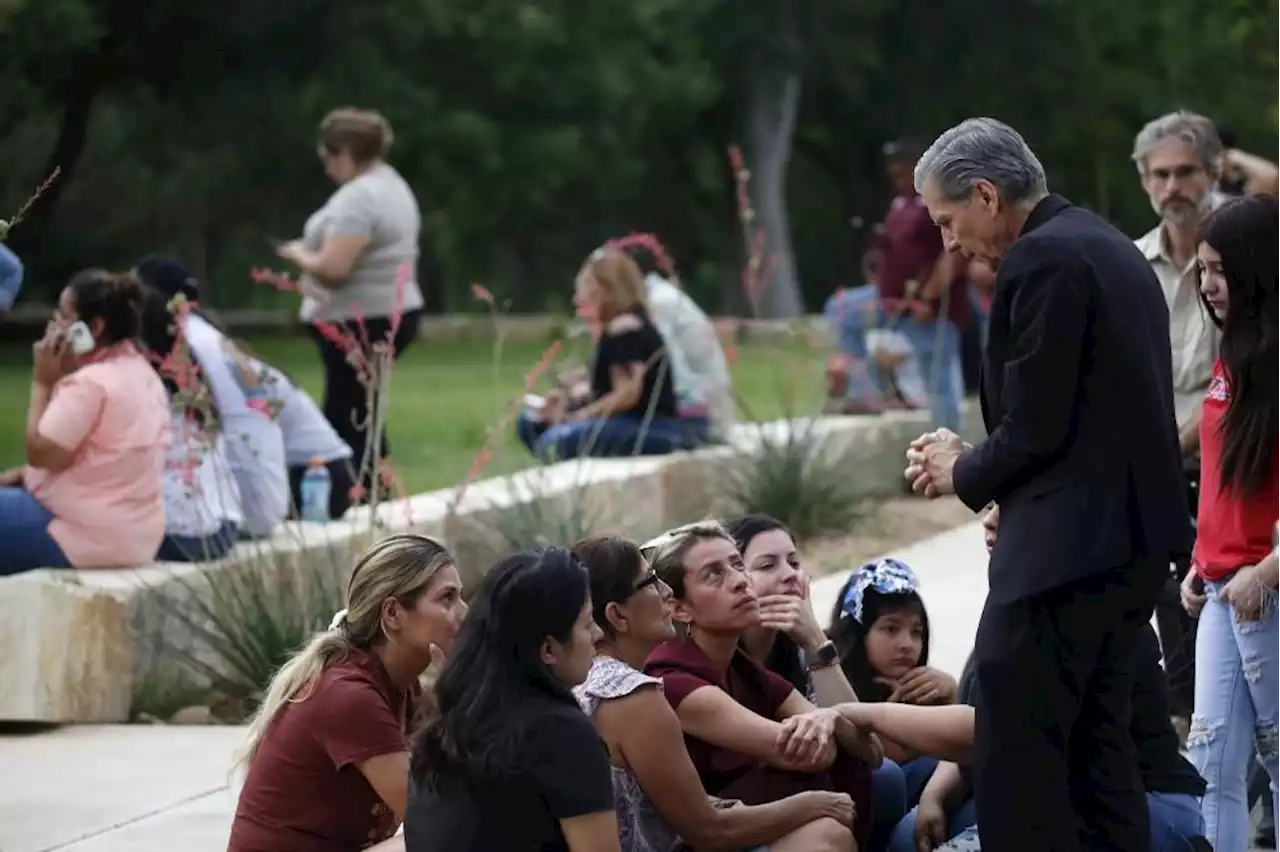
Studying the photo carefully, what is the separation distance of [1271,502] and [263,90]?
1085 inches

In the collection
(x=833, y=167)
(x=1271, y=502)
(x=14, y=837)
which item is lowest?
(x=14, y=837)

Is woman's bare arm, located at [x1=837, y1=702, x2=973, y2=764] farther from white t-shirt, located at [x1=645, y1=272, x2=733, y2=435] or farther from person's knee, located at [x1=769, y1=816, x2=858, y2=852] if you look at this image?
white t-shirt, located at [x1=645, y1=272, x2=733, y2=435]

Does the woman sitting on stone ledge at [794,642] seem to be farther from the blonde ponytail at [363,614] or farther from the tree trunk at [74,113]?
the tree trunk at [74,113]

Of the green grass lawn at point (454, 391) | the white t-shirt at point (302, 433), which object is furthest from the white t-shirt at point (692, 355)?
the white t-shirt at point (302, 433)

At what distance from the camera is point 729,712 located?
186 inches

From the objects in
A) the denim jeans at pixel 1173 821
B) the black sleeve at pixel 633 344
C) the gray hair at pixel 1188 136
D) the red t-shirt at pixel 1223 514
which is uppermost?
the gray hair at pixel 1188 136

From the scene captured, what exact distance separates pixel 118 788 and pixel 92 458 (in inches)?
52.2

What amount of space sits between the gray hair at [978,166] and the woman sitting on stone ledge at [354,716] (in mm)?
1230

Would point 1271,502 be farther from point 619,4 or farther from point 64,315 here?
point 619,4

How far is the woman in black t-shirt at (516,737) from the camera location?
3.89 metres

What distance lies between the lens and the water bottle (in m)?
8.50

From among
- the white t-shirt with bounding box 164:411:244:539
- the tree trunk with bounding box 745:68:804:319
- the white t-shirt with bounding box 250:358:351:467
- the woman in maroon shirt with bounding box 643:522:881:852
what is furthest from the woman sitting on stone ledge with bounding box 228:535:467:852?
the tree trunk with bounding box 745:68:804:319

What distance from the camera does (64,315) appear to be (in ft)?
23.9

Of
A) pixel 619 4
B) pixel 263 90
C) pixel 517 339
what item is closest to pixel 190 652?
pixel 517 339
